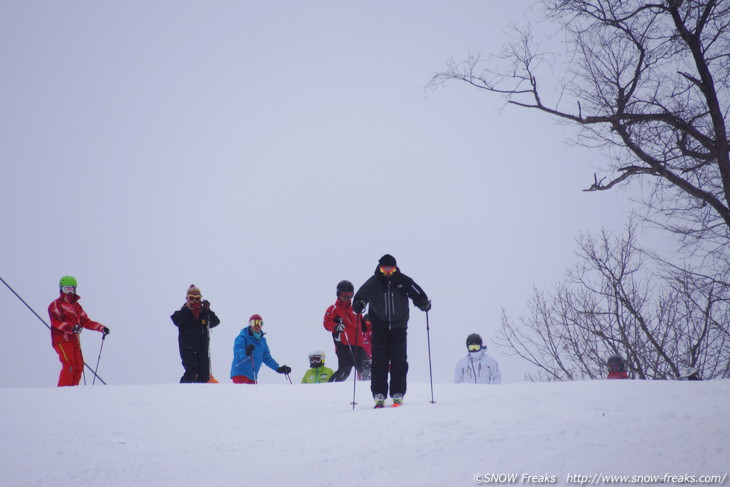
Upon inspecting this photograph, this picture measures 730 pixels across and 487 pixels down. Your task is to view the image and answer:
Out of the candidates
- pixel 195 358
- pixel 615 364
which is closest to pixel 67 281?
pixel 195 358

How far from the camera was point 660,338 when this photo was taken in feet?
51.5

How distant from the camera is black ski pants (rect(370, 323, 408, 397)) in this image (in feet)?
26.7

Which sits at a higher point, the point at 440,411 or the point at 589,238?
the point at 589,238

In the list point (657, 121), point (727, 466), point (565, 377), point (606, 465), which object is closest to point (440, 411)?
point (606, 465)

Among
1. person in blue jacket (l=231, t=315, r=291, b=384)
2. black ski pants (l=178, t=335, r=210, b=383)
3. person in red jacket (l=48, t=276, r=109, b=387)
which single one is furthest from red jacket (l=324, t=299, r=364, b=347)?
person in red jacket (l=48, t=276, r=109, b=387)

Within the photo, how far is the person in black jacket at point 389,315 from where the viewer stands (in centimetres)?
821

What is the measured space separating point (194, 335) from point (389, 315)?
5141 mm

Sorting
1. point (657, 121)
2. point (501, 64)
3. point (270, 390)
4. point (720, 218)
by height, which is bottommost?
point (270, 390)

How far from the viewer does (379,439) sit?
5414mm

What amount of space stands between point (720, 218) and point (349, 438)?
6.70 m

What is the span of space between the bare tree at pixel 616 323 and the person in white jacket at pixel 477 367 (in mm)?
3188

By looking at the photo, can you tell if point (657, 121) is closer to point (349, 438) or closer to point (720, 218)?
point (720, 218)

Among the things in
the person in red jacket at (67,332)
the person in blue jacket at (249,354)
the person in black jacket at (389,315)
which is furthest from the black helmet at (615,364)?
the person in red jacket at (67,332)

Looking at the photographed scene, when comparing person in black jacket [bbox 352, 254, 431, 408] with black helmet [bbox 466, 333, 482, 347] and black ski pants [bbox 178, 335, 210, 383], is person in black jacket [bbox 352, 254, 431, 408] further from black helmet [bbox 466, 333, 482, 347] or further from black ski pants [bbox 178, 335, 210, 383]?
black ski pants [bbox 178, 335, 210, 383]
